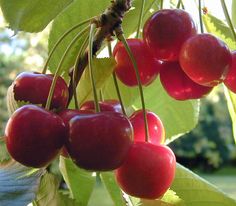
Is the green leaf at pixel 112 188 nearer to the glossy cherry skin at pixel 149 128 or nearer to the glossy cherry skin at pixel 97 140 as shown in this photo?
the glossy cherry skin at pixel 149 128

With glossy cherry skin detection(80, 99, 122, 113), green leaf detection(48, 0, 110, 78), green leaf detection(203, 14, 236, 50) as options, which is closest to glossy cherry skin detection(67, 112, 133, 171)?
glossy cherry skin detection(80, 99, 122, 113)

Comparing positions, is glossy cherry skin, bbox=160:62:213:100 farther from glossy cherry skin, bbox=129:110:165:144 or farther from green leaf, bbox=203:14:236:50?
green leaf, bbox=203:14:236:50

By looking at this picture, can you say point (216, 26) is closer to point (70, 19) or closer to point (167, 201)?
point (70, 19)

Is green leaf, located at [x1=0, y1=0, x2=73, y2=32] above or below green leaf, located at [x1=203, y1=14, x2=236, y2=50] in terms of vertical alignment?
above

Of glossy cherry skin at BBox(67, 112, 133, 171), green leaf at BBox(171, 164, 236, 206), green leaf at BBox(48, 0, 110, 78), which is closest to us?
glossy cherry skin at BBox(67, 112, 133, 171)

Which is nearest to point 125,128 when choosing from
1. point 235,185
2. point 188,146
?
point 235,185

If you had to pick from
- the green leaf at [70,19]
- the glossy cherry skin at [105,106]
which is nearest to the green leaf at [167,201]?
the glossy cherry skin at [105,106]

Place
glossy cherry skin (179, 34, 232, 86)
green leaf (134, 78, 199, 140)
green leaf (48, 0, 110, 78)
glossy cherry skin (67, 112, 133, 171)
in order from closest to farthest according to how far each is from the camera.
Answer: glossy cherry skin (67, 112, 133, 171), glossy cherry skin (179, 34, 232, 86), green leaf (48, 0, 110, 78), green leaf (134, 78, 199, 140)
